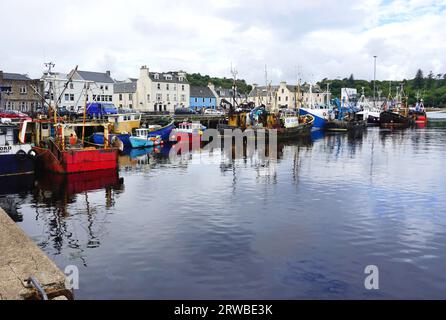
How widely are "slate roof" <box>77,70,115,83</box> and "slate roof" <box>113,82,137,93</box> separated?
6842 millimetres

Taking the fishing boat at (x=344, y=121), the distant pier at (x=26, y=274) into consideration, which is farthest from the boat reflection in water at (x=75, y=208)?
the fishing boat at (x=344, y=121)

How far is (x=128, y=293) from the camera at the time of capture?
11195mm

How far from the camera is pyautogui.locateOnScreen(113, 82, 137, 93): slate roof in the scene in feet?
317

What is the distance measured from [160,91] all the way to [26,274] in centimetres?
8921

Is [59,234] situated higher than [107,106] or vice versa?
[107,106]

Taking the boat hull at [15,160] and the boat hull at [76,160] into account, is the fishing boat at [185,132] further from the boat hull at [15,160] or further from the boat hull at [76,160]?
the boat hull at [15,160]

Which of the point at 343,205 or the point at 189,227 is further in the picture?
the point at 343,205

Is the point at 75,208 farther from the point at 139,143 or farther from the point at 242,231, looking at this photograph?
the point at 139,143

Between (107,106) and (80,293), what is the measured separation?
2147 inches

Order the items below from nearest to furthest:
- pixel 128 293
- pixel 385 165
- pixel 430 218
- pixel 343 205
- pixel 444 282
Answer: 1. pixel 128 293
2. pixel 444 282
3. pixel 430 218
4. pixel 343 205
5. pixel 385 165

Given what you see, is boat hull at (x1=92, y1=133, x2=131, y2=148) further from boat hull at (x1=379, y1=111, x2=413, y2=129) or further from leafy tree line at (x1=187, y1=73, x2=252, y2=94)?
leafy tree line at (x1=187, y1=73, x2=252, y2=94)
